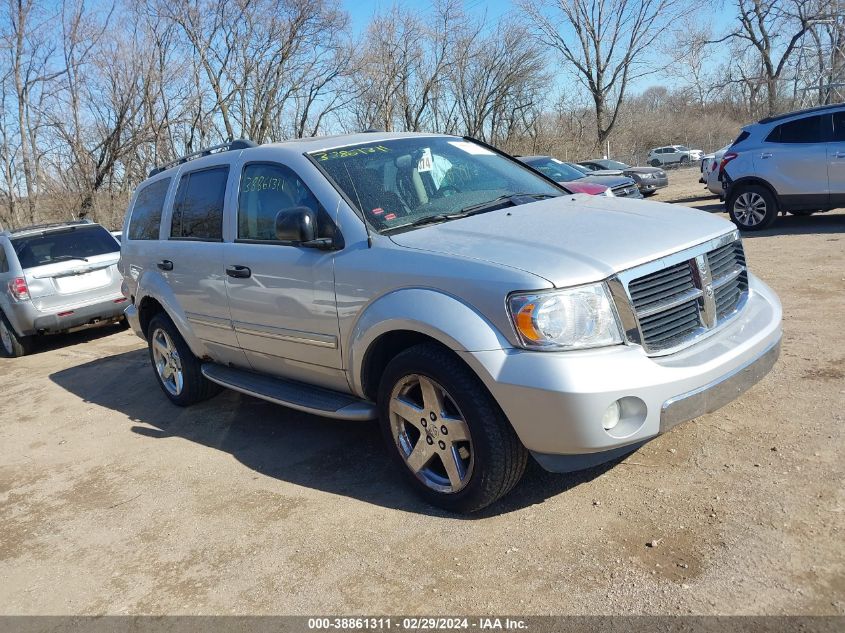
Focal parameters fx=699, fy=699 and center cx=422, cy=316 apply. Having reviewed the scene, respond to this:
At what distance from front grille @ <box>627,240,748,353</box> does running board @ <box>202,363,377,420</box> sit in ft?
4.85

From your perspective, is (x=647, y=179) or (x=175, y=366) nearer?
(x=175, y=366)

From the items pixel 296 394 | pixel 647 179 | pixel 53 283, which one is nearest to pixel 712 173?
pixel 647 179

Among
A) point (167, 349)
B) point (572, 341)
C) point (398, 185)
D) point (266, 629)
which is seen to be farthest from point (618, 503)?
point (167, 349)

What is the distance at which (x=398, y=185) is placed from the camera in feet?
13.2

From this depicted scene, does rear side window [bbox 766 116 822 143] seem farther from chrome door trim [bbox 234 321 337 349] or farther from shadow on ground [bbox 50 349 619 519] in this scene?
chrome door trim [bbox 234 321 337 349]

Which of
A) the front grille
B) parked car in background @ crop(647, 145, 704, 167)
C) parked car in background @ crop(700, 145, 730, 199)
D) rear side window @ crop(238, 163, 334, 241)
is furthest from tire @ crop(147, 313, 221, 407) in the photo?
parked car in background @ crop(647, 145, 704, 167)

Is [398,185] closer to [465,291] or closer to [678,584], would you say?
[465,291]

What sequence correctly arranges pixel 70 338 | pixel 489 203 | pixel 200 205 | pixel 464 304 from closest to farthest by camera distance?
pixel 464 304, pixel 489 203, pixel 200 205, pixel 70 338

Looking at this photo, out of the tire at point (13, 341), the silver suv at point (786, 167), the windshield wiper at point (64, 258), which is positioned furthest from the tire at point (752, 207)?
the tire at point (13, 341)

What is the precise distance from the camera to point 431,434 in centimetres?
339

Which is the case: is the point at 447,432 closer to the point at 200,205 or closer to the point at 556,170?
the point at 200,205

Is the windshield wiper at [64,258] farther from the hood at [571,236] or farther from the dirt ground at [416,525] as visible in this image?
the hood at [571,236]

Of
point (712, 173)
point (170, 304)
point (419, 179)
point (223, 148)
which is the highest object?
point (223, 148)

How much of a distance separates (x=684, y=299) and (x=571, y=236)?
0.59 metres
